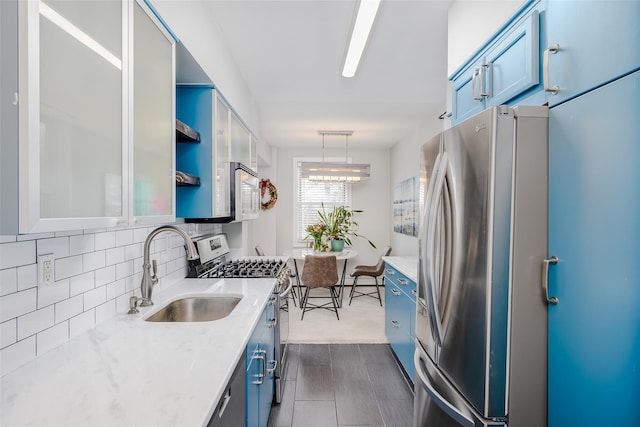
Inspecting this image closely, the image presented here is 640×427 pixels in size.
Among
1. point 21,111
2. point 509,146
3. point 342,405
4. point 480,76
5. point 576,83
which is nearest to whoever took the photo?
point 21,111

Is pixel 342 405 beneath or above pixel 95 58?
beneath

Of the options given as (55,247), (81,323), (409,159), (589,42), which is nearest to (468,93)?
(589,42)

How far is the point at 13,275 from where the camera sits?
37.9 inches

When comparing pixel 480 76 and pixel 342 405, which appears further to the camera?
pixel 342 405

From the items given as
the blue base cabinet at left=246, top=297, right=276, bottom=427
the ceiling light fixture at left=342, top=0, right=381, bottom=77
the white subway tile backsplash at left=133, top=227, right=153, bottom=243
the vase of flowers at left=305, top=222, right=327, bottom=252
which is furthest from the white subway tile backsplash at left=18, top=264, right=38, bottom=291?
the vase of flowers at left=305, top=222, right=327, bottom=252

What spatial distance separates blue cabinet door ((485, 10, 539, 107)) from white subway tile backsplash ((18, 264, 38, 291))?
1879 mm

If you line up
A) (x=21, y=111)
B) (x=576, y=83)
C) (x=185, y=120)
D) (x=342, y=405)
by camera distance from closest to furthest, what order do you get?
(x=21, y=111)
(x=576, y=83)
(x=185, y=120)
(x=342, y=405)

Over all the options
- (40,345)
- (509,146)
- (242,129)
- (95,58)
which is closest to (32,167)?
(95,58)

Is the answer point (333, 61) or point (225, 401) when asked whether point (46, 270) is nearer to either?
point (225, 401)

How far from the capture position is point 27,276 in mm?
1013

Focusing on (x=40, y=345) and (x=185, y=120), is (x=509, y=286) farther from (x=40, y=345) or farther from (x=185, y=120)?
(x=185, y=120)

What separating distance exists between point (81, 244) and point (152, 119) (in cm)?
58

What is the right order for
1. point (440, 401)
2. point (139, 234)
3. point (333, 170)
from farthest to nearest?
1. point (333, 170)
2. point (139, 234)
3. point (440, 401)

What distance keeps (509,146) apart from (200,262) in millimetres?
2124
